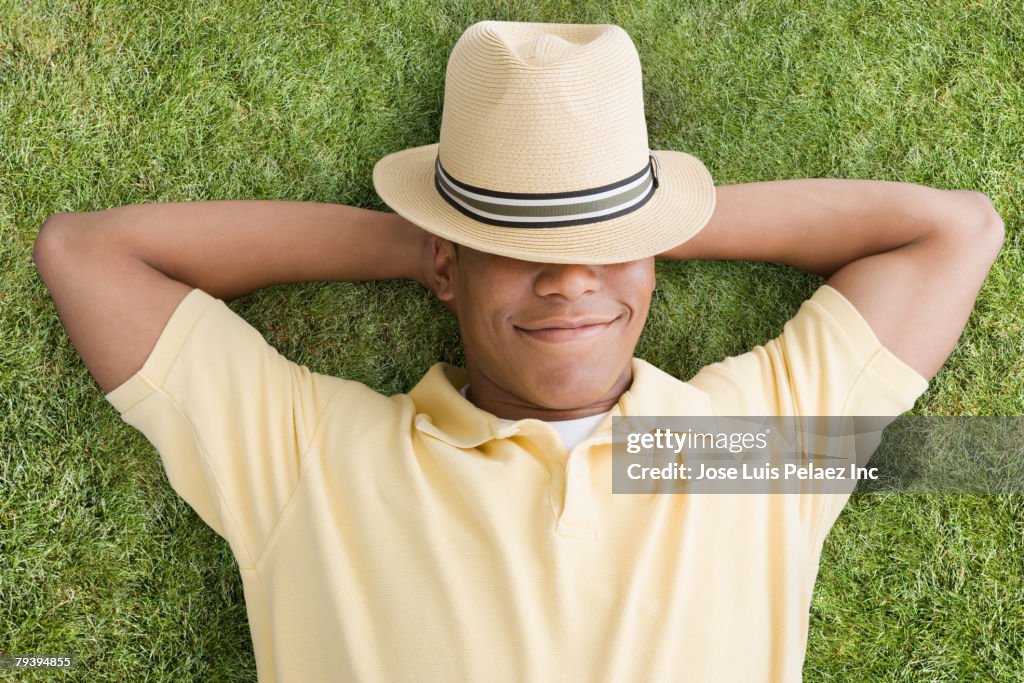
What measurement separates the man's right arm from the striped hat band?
46 cm

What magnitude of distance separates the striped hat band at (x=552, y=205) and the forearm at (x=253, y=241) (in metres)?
0.48

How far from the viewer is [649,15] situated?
9.02 ft

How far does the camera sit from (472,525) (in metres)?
2.11

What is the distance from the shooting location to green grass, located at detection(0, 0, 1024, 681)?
101 inches

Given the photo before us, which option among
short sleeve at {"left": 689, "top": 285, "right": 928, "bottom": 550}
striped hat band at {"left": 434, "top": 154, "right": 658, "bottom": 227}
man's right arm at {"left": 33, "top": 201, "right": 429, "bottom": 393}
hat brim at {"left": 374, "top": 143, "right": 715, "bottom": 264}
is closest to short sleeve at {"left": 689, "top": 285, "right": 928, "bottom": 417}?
short sleeve at {"left": 689, "top": 285, "right": 928, "bottom": 550}

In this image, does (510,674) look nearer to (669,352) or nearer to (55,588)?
(669,352)

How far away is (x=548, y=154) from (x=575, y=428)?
73cm

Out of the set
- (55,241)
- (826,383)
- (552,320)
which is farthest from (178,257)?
(826,383)

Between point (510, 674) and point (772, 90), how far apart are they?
6.28 feet

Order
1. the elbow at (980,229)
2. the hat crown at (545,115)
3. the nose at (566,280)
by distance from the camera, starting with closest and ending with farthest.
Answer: the hat crown at (545,115)
the nose at (566,280)
the elbow at (980,229)

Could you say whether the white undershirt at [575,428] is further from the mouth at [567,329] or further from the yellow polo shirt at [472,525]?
the mouth at [567,329]

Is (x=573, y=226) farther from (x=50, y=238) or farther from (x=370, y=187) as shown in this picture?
(x=50, y=238)

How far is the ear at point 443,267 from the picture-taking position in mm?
2250

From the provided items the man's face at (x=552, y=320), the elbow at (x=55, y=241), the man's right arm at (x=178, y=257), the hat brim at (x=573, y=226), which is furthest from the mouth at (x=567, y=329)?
the elbow at (x=55, y=241)
